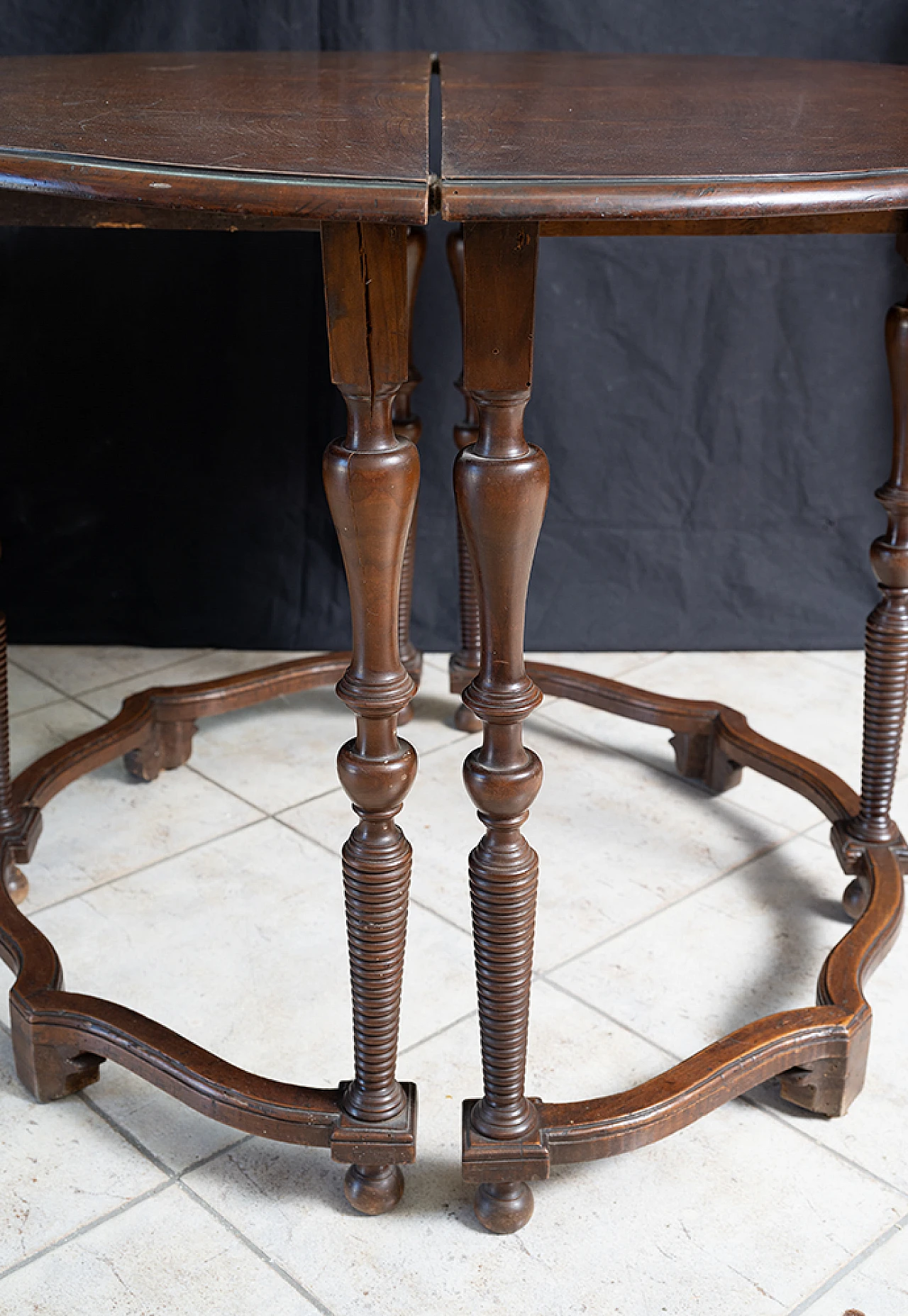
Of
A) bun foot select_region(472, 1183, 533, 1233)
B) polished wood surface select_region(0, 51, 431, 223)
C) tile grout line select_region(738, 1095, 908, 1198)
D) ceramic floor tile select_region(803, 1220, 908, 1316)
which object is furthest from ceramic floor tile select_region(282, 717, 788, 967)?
polished wood surface select_region(0, 51, 431, 223)

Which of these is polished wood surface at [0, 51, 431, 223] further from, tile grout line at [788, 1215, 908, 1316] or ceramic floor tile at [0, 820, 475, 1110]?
tile grout line at [788, 1215, 908, 1316]

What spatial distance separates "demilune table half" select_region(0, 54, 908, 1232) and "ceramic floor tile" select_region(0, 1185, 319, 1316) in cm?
11

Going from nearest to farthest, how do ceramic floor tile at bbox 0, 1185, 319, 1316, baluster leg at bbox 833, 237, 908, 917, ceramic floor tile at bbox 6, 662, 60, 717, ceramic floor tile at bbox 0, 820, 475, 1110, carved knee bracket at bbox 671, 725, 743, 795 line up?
ceramic floor tile at bbox 0, 1185, 319, 1316, ceramic floor tile at bbox 0, 820, 475, 1110, baluster leg at bbox 833, 237, 908, 917, carved knee bracket at bbox 671, 725, 743, 795, ceramic floor tile at bbox 6, 662, 60, 717

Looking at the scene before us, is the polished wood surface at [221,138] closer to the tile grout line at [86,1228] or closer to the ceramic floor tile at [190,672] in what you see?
the tile grout line at [86,1228]

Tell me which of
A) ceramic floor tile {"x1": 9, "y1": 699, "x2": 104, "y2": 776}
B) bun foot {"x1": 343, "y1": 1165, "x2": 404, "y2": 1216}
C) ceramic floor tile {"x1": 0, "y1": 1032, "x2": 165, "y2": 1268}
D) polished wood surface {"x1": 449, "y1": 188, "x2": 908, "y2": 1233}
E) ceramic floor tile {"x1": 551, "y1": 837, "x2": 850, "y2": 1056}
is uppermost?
polished wood surface {"x1": 449, "y1": 188, "x2": 908, "y2": 1233}

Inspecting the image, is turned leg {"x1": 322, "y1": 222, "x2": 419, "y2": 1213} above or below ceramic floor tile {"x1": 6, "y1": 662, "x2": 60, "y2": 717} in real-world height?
above

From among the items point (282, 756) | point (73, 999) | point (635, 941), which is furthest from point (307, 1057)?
point (282, 756)

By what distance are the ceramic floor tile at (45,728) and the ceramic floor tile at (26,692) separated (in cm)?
1

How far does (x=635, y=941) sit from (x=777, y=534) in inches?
40.9

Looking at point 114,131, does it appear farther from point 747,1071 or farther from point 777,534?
point 777,534

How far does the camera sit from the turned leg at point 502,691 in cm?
102

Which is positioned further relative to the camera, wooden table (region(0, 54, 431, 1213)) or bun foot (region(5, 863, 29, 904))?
bun foot (region(5, 863, 29, 904))

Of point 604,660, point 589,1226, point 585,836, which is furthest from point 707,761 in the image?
point 589,1226

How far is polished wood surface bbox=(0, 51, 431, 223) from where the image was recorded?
3.07 ft
